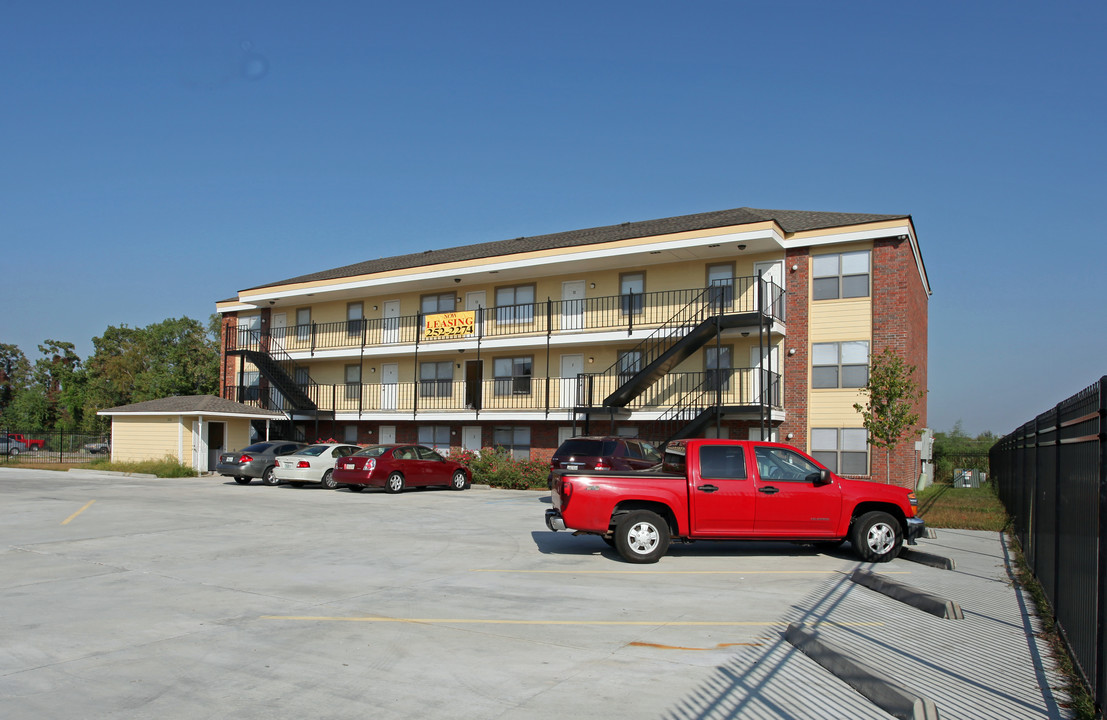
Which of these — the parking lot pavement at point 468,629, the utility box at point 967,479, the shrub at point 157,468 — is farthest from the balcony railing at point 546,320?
the utility box at point 967,479

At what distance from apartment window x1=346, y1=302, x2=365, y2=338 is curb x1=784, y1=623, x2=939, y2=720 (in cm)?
3165

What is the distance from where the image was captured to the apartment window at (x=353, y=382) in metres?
36.4

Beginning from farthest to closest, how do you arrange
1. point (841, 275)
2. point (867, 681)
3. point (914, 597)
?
point (841, 275) → point (914, 597) → point (867, 681)

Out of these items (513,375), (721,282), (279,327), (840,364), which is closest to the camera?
(840,364)

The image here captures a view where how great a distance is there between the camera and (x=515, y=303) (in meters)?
32.5

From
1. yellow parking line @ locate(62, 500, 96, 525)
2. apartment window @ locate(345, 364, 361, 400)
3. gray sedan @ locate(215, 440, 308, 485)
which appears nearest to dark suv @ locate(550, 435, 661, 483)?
yellow parking line @ locate(62, 500, 96, 525)

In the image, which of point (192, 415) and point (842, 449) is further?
point (192, 415)

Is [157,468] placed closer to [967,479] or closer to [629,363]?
[629,363]

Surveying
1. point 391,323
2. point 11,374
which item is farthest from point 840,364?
point 11,374

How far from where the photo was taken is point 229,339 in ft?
132

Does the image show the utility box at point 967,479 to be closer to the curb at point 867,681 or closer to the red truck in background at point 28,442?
the curb at point 867,681

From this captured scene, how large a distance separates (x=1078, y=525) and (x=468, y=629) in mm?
5278

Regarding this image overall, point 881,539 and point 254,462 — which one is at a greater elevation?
point 881,539

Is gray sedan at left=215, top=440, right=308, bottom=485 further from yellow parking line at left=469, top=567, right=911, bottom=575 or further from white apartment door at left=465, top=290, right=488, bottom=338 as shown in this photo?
yellow parking line at left=469, top=567, right=911, bottom=575
